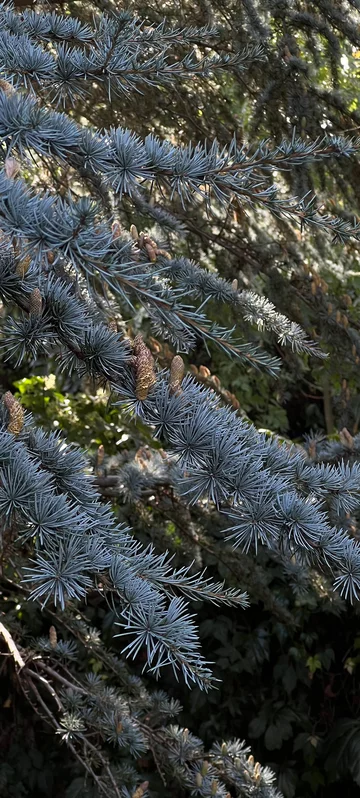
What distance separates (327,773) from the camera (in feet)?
11.7

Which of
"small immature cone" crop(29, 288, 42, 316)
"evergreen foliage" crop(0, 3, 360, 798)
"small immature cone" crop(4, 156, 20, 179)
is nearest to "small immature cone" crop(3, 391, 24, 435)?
"evergreen foliage" crop(0, 3, 360, 798)

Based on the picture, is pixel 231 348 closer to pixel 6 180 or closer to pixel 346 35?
pixel 6 180

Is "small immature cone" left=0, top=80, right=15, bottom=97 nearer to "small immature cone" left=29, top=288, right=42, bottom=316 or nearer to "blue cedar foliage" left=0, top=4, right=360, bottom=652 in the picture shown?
"blue cedar foliage" left=0, top=4, right=360, bottom=652

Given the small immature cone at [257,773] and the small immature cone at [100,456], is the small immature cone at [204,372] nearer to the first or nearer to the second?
the small immature cone at [100,456]

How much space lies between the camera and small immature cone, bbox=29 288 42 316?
3.27 feet

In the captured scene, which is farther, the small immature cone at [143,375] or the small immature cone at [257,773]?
the small immature cone at [257,773]

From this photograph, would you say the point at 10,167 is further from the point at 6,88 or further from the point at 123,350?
the point at 123,350

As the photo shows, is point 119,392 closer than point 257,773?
Yes

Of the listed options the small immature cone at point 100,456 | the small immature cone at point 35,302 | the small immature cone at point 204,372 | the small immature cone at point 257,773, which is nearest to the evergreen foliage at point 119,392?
the small immature cone at point 35,302

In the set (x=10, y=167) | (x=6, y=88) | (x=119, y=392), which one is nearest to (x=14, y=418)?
(x=119, y=392)

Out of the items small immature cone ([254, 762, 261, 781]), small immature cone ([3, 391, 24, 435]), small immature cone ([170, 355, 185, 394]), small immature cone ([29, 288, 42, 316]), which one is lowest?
small immature cone ([254, 762, 261, 781])

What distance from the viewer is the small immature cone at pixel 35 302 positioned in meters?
1.00

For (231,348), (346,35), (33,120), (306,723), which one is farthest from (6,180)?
(306,723)

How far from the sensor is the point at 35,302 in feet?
3.28
